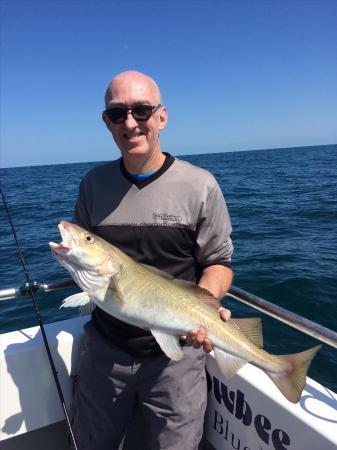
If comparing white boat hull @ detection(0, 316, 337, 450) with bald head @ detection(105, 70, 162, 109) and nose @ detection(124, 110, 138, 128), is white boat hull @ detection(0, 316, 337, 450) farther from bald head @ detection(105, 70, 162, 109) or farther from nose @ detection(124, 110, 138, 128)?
bald head @ detection(105, 70, 162, 109)

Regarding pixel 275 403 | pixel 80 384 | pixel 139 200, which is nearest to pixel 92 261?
pixel 139 200

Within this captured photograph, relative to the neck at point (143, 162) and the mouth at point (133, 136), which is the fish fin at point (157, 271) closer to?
the neck at point (143, 162)

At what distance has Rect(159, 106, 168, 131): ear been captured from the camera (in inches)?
108

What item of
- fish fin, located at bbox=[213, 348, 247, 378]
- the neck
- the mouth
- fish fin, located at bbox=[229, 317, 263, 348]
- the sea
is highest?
the mouth

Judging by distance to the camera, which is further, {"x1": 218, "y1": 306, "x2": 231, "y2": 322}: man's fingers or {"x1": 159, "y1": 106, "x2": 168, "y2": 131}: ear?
{"x1": 159, "y1": 106, "x2": 168, "y2": 131}: ear

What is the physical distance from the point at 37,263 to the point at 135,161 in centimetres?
792

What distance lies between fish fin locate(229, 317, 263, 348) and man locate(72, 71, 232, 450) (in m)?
0.19

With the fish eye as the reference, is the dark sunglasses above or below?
above

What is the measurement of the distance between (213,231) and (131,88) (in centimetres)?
111

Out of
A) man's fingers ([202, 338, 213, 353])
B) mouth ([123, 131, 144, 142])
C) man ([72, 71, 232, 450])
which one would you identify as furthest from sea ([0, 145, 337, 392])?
mouth ([123, 131, 144, 142])

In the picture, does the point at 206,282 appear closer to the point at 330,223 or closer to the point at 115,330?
the point at 115,330

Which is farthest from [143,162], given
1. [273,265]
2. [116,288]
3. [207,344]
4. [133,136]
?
[273,265]

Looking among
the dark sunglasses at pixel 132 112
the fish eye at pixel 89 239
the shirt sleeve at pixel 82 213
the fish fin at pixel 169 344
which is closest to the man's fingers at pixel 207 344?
the fish fin at pixel 169 344

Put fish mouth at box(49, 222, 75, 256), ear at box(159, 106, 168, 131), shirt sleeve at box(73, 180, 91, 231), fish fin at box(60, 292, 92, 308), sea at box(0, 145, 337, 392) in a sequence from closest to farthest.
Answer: fish mouth at box(49, 222, 75, 256) → fish fin at box(60, 292, 92, 308) → ear at box(159, 106, 168, 131) → shirt sleeve at box(73, 180, 91, 231) → sea at box(0, 145, 337, 392)
